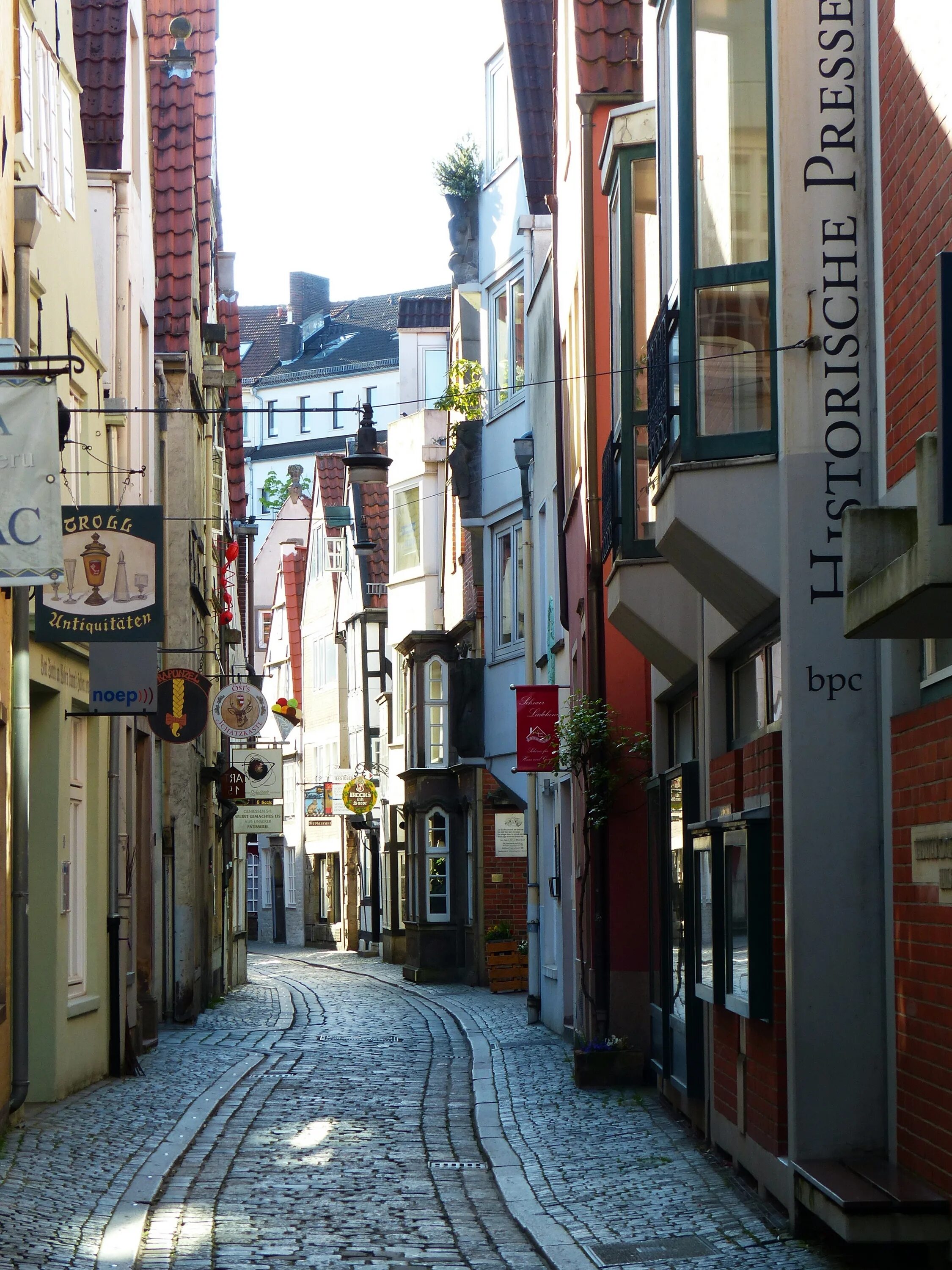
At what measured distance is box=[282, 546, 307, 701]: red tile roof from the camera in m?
56.7

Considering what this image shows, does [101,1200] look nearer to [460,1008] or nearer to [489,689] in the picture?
[460,1008]

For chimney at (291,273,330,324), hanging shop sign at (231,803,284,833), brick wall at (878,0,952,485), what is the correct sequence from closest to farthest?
brick wall at (878,0,952,485) < hanging shop sign at (231,803,284,833) < chimney at (291,273,330,324)

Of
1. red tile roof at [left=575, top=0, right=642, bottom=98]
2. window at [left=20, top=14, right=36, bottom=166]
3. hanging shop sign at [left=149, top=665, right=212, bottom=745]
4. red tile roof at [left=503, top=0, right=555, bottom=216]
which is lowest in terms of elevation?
hanging shop sign at [left=149, top=665, right=212, bottom=745]

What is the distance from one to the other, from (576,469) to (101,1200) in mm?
9698

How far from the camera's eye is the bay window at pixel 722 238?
8672 millimetres

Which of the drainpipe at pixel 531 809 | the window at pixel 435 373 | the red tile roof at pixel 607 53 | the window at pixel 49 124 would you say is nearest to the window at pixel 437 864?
the drainpipe at pixel 531 809

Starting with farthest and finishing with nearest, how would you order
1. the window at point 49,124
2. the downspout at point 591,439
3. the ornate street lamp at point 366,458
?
the ornate street lamp at point 366,458, the downspout at point 591,439, the window at point 49,124

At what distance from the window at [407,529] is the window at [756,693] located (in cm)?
2611

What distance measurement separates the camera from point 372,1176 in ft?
33.4

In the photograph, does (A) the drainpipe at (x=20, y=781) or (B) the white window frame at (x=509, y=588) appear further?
(B) the white window frame at (x=509, y=588)

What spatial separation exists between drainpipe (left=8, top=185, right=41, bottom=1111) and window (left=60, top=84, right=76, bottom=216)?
2322 mm

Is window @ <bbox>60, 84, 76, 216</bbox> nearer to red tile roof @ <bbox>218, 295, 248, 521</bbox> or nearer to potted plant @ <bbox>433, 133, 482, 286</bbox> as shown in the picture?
potted plant @ <bbox>433, 133, 482, 286</bbox>

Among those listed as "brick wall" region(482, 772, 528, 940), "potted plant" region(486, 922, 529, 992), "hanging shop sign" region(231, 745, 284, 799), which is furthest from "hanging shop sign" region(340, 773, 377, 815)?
"potted plant" region(486, 922, 529, 992)

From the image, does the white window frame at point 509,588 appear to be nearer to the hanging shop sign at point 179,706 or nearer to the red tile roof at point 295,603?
the hanging shop sign at point 179,706
